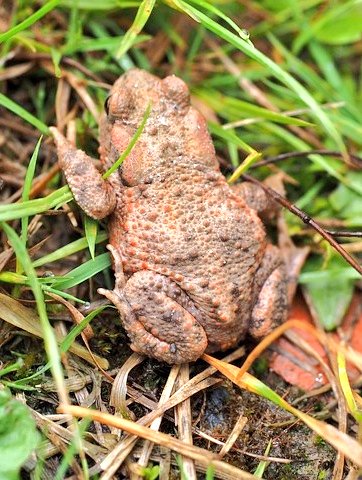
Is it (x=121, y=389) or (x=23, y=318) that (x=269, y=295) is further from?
(x=23, y=318)

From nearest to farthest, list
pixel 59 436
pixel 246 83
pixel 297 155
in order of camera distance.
Result: pixel 59 436 → pixel 297 155 → pixel 246 83

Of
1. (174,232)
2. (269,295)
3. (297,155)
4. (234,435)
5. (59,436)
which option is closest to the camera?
(59,436)

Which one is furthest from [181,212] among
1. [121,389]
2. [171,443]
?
[171,443]

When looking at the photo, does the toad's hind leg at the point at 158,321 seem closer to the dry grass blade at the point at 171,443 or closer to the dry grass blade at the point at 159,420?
the dry grass blade at the point at 159,420

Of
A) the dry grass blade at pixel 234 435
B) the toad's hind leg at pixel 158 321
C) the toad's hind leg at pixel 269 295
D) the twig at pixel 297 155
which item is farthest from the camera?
the twig at pixel 297 155

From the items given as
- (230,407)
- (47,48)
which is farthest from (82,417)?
(47,48)

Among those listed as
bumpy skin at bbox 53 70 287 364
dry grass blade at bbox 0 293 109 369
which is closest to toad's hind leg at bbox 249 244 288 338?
bumpy skin at bbox 53 70 287 364

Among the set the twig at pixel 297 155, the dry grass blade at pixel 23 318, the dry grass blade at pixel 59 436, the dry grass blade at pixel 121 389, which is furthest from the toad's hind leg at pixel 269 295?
the dry grass blade at pixel 59 436
